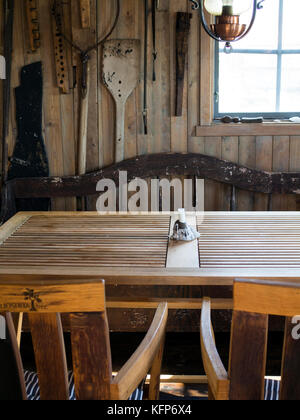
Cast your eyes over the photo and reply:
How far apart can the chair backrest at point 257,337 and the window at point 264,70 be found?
7.79 ft

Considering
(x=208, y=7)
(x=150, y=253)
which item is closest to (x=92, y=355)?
(x=150, y=253)

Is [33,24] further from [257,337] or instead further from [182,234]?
[257,337]

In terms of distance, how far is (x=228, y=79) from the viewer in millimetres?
3270

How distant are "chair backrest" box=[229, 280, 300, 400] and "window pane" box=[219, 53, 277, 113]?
94.6 inches

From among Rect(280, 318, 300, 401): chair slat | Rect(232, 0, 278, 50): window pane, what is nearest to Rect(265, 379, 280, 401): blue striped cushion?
Rect(280, 318, 300, 401): chair slat

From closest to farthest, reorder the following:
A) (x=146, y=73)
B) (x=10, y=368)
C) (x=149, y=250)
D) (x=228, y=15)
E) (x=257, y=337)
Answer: (x=257, y=337) < (x=10, y=368) < (x=228, y=15) < (x=149, y=250) < (x=146, y=73)

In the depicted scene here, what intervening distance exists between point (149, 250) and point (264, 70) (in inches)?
71.5

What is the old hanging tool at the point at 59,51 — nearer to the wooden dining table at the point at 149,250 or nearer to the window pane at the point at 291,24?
the wooden dining table at the point at 149,250

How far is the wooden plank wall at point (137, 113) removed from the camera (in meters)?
3.10

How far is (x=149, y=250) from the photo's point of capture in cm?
194

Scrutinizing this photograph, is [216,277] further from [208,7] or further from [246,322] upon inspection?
[208,7]

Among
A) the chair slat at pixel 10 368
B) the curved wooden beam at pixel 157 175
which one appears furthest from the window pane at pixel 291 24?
the chair slat at pixel 10 368

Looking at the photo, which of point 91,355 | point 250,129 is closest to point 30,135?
point 250,129

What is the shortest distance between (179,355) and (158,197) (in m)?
1.06
